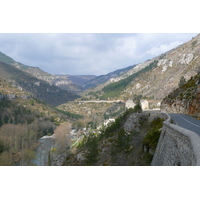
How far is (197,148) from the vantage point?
20.7 ft

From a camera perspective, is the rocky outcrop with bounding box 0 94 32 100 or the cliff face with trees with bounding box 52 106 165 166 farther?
the rocky outcrop with bounding box 0 94 32 100

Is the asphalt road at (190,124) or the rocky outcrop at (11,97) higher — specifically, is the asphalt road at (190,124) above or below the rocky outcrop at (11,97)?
below

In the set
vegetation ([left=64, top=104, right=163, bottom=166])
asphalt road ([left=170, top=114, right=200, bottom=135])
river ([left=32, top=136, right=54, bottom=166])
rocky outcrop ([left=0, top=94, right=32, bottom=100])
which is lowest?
river ([left=32, top=136, right=54, bottom=166])

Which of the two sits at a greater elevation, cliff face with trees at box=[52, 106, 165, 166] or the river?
cliff face with trees at box=[52, 106, 165, 166]

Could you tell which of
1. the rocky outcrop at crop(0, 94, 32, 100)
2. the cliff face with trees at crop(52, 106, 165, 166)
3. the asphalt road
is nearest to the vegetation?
the cliff face with trees at crop(52, 106, 165, 166)

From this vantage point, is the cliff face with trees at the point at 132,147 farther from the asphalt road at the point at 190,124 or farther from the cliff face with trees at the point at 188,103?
the cliff face with trees at the point at 188,103

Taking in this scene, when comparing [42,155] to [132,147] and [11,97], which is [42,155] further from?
[11,97]

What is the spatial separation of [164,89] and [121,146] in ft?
428

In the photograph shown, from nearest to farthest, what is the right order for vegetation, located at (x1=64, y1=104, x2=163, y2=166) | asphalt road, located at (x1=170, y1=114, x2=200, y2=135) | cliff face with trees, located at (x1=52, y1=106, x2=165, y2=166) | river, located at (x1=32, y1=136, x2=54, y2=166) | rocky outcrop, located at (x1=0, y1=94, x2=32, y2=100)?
asphalt road, located at (x1=170, y1=114, x2=200, y2=135)
cliff face with trees, located at (x1=52, y1=106, x2=165, y2=166)
vegetation, located at (x1=64, y1=104, x2=163, y2=166)
river, located at (x1=32, y1=136, x2=54, y2=166)
rocky outcrop, located at (x1=0, y1=94, x2=32, y2=100)

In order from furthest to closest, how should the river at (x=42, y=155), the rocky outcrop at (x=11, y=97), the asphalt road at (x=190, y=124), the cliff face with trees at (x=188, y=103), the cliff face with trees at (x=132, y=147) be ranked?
the rocky outcrop at (x=11, y=97)
the river at (x=42, y=155)
the cliff face with trees at (x=188, y=103)
the cliff face with trees at (x=132, y=147)
the asphalt road at (x=190, y=124)

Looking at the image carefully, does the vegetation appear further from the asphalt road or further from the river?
the river

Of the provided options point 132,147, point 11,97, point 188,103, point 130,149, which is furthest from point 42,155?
point 11,97

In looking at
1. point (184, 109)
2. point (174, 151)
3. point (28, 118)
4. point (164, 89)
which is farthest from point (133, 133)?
point (164, 89)

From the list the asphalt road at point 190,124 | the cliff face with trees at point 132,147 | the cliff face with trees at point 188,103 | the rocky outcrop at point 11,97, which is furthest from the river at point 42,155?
the rocky outcrop at point 11,97
